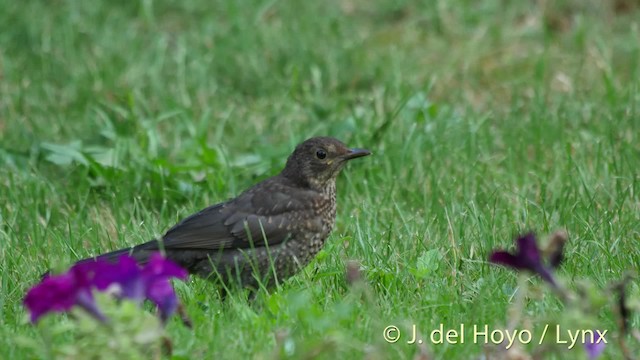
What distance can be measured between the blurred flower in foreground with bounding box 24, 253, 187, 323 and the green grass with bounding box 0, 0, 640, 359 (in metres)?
0.43

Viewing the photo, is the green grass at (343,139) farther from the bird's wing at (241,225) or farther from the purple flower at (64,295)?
the purple flower at (64,295)

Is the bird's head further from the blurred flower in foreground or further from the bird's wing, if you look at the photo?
the blurred flower in foreground

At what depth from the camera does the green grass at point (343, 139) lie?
4625mm

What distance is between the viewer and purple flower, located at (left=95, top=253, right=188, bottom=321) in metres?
3.40

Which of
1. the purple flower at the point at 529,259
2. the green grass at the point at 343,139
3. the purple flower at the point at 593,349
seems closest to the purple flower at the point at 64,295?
the green grass at the point at 343,139

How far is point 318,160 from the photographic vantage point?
5.54 meters

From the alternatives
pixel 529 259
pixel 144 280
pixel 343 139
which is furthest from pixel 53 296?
pixel 343 139

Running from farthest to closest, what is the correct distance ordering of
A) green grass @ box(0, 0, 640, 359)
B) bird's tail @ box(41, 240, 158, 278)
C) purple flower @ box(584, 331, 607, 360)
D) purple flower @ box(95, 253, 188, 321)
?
bird's tail @ box(41, 240, 158, 278), green grass @ box(0, 0, 640, 359), purple flower @ box(584, 331, 607, 360), purple flower @ box(95, 253, 188, 321)

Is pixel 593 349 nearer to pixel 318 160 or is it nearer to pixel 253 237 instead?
pixel 253 237

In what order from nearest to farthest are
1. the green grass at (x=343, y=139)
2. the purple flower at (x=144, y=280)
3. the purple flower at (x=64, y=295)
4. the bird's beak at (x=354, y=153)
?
the purple flower at (x=64, y=295), the purple flower at (x=144, y=280), the green grass at (x=343, y=139), the bird's beak at (x=354, y=153)

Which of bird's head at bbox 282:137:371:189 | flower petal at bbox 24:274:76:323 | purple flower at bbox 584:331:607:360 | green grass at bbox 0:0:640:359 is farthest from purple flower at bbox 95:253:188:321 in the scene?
bird's head at bbox 282:137:371:189

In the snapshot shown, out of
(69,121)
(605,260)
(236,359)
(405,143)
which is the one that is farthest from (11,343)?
(69,121)

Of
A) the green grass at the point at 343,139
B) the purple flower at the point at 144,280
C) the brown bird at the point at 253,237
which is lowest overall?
the green grass at the point at 343,139

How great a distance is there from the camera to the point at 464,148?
6941 millimetres
